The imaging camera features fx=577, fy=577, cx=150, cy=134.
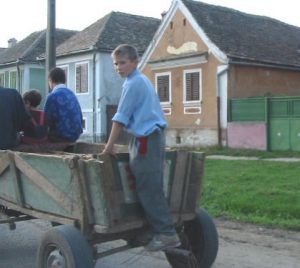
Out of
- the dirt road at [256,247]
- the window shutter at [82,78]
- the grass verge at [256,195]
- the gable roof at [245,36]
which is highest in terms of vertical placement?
the gable roof at [245,36]

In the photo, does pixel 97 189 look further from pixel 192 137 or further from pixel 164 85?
pixel 164 85

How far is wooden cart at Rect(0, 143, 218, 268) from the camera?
4.51 meters

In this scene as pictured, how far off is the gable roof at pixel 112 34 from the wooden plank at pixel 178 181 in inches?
981

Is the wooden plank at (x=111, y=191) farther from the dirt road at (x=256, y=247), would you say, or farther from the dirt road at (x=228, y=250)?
the dirt road at (x=256, y=247)

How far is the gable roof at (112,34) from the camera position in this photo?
30.3m

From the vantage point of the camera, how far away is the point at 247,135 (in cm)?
2175

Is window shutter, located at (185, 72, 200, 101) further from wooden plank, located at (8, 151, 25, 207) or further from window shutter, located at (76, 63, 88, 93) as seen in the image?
wooden plank, located at (8, 151, 25, 207)

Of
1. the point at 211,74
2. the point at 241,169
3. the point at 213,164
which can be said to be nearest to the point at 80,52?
the point at 211,74

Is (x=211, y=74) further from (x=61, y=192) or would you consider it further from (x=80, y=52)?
(x=61, y=192)

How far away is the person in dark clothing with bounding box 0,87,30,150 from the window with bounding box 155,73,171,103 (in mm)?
20160

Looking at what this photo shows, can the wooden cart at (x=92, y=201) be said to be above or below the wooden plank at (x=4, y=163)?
below

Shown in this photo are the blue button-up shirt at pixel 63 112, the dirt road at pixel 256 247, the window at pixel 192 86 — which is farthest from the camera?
the window at pixel 192 86

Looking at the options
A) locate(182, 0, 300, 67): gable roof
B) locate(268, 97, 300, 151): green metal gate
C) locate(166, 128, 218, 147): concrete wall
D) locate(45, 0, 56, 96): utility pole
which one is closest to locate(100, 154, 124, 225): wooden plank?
locate(45, 0, 56, 96): utility pole

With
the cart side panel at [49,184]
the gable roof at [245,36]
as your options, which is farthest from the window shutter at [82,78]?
the cart side panel at [49,184]
